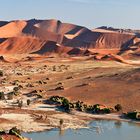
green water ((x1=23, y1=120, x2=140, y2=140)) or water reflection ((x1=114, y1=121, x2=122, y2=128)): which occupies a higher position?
water reflection ((x1=114, y1=121, x2=122, y2=128))

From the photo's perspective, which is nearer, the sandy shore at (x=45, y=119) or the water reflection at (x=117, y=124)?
the sandy shore at (x=45, y=119)

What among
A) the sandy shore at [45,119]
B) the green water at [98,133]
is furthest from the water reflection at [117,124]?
the sandy shore at [45,119]

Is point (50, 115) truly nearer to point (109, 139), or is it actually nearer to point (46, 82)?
point (109, 139)

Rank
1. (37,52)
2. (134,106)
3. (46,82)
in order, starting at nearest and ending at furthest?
(134,106)
(46,82)
(37,52)

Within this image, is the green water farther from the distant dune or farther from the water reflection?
the distant dune

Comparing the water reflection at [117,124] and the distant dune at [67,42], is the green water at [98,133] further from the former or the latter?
the distant dune at [67,42]

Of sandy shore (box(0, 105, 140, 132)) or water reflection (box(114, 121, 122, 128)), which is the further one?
water reflection (box(114, 121, 122, 128))

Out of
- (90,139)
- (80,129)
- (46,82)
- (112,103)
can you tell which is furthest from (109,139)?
(46,82)

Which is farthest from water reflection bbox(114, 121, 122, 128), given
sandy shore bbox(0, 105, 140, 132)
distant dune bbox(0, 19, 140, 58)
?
distant dune bbox(0, 19, 140, 58)

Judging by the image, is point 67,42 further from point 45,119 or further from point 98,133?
point 98,133
